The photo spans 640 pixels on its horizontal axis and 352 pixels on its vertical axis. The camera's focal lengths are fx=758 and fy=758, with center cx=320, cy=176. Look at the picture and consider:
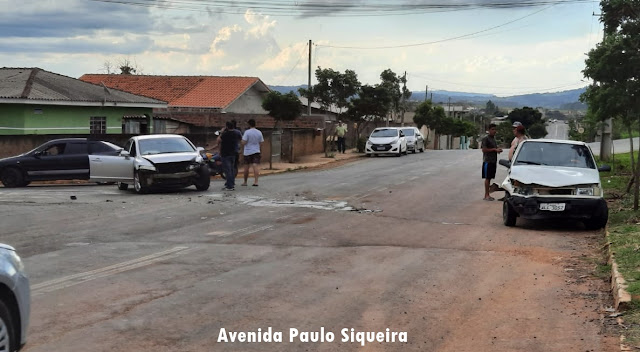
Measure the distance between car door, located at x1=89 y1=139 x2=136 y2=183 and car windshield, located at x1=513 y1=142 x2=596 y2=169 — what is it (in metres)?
10.7

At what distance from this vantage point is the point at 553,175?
13914 mm

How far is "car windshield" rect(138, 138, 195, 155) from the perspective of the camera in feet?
68.3

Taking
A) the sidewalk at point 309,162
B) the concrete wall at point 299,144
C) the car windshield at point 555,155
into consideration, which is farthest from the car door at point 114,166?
the concrete wall at point 299,144

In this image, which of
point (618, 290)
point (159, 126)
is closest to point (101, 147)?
point (159, 126)

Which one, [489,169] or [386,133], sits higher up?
[386,133]

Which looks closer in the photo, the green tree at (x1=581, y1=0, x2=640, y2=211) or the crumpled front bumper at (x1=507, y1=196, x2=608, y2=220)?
the crumpled front bumper at (x1=507, y1=196, x2=608, y2=220)

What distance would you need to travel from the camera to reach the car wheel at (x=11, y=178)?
23.5 m

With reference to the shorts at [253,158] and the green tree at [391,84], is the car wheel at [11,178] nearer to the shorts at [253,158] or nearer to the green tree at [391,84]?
the shorts at [253,158]

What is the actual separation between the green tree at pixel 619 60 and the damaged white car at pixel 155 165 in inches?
394

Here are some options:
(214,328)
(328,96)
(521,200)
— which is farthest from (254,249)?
(328,96)

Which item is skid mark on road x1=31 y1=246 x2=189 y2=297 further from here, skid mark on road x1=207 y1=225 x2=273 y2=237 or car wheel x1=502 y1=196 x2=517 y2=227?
car wheel x1=502 y1=196 x2=517 y2=227

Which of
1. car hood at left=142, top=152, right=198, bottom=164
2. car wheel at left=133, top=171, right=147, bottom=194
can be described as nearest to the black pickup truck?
car wheel at left=133, top=171, right=147, bottom=194

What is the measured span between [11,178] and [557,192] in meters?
17.2

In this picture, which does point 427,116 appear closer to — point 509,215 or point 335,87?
point 335,87
